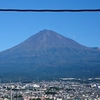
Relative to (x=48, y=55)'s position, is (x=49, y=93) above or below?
below

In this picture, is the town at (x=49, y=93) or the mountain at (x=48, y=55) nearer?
the town at (x=49, y=93)

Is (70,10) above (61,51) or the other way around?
the other way around

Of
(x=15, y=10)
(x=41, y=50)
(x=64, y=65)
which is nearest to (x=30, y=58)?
(x=41, y=50)

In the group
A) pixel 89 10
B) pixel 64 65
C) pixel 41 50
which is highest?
pixel 41 50

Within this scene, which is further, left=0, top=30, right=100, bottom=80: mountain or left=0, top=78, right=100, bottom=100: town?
left=0, top=30, right=100, bottom=80: mountain

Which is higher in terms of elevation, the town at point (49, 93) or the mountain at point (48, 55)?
the mountain at point (48, 55)

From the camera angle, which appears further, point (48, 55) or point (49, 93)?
point (48, 55)

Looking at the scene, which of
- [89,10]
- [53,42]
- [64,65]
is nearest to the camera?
[89,10]

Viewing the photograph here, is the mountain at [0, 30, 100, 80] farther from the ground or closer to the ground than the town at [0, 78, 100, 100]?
farther from the ground

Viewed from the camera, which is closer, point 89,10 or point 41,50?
point 89,10

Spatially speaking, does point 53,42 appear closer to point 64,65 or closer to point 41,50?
point 41,50

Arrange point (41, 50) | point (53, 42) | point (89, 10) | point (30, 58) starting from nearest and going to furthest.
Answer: point (89, 10), point (30, 58), point (41, 50), point (53, 42)
